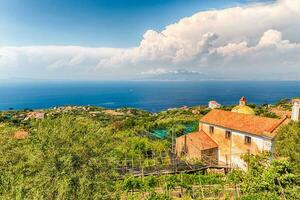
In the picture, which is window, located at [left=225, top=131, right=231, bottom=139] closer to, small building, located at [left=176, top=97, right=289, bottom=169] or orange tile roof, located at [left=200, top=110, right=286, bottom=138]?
small building, located at [left=176, top=97, right=289, bottom=169]

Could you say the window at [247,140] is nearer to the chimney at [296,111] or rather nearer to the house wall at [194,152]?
the house wall at [194,152]

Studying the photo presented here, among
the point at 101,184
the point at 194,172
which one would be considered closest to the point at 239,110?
the point at 194,172

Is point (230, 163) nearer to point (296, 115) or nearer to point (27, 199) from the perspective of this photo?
point (296, 115)

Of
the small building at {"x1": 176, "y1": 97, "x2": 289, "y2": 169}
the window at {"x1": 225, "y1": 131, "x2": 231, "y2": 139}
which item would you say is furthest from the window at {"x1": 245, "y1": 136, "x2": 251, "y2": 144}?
the window at {"x1": 225, "y1": 131, "x2": 231, "y2": 139}

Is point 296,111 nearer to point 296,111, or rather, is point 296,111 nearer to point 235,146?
point 296,111

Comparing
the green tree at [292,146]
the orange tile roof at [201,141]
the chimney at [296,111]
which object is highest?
the chimney at [296,111]

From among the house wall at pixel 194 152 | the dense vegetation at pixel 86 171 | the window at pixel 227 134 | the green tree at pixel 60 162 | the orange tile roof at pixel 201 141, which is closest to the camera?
the green tree at pixel 60 162

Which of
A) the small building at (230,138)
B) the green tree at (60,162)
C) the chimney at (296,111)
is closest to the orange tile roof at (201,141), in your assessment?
the small building at (230,138)
